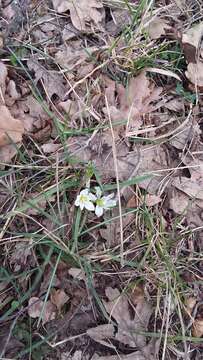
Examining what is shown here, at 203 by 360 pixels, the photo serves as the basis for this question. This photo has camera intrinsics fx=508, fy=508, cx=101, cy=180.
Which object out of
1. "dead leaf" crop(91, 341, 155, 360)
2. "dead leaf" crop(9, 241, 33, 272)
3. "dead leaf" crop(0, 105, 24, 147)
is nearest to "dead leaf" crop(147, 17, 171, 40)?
"dead leaf" crop(0, 105, 24, 147)

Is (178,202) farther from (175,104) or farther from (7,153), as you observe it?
(7,153)

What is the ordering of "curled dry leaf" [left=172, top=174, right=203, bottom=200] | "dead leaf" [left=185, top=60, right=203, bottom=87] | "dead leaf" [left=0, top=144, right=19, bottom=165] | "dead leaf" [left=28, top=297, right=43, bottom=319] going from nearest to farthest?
"dead leaf" [left=28, top=297, right=43, bottom=319] < "dead leaf" [left=0, top=144, right=19, bottom=165] < "curled dry leaf" [left=172, top=174, right=203, bottom=200] < "dead leaf" [left=185, top=60, right=203, bottom=87]

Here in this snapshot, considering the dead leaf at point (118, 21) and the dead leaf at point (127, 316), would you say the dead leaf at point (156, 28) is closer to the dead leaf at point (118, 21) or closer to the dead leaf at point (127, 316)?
the dead leaf at point (118, 21)

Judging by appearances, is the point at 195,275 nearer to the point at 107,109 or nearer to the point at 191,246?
the point at 191,246

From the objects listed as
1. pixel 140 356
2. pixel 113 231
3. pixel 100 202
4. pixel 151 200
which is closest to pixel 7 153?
pixel 100 202

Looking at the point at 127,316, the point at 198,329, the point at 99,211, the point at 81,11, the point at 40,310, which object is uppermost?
the point at 81,11

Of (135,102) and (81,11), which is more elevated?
(81,11)

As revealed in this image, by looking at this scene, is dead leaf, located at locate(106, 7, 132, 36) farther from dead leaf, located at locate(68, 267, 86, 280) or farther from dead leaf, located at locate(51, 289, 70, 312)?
dead leaf, located at locate(51, 289, 70, 312)

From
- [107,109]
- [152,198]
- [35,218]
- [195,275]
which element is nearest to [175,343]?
[195,275]
